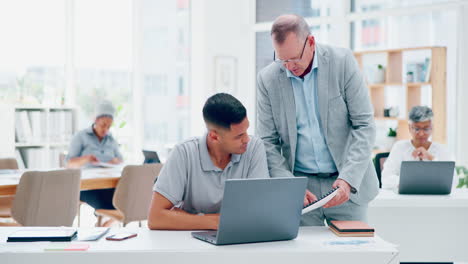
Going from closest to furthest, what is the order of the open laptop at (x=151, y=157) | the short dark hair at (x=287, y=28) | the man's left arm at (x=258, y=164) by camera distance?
the short dark hair at (x=287, y=28) < the man's left arm at (x=258, y=164) < the open laptop at (x=151, y=157)

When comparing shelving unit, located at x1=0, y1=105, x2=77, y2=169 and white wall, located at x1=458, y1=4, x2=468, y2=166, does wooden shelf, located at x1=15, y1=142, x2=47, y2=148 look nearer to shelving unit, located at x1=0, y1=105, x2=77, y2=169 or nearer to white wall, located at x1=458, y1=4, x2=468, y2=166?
shelving unit, located at x1=0, y1=105, x2=77, y2=169

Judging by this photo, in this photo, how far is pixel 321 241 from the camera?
2131mm

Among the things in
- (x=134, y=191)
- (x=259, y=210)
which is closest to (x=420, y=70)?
(x=134, y=191)

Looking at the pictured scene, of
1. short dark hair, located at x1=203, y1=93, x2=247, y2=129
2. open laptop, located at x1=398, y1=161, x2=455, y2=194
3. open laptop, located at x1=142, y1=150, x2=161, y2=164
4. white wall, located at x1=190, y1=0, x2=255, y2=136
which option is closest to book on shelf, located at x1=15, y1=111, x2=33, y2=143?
open laptop, located at x1=142, y1=150, x2=161, y2=164

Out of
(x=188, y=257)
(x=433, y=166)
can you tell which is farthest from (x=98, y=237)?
(x=433, y=166)

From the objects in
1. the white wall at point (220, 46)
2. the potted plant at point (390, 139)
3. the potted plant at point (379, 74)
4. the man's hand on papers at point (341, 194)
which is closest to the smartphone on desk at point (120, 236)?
the man's hand on papers at point (341, 194)

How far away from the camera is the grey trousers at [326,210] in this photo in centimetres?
257

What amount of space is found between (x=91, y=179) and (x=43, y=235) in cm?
241

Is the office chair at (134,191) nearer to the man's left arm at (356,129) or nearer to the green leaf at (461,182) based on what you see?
the man's left arm at (356,129)

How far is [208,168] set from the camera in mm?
2438

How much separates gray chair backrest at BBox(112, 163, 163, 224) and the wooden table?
94mm

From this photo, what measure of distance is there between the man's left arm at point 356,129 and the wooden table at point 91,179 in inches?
101

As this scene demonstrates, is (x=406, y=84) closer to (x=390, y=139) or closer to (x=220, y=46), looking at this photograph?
(x=390, y=139)

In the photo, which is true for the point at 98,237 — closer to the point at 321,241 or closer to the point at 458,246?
the point at 321,241
